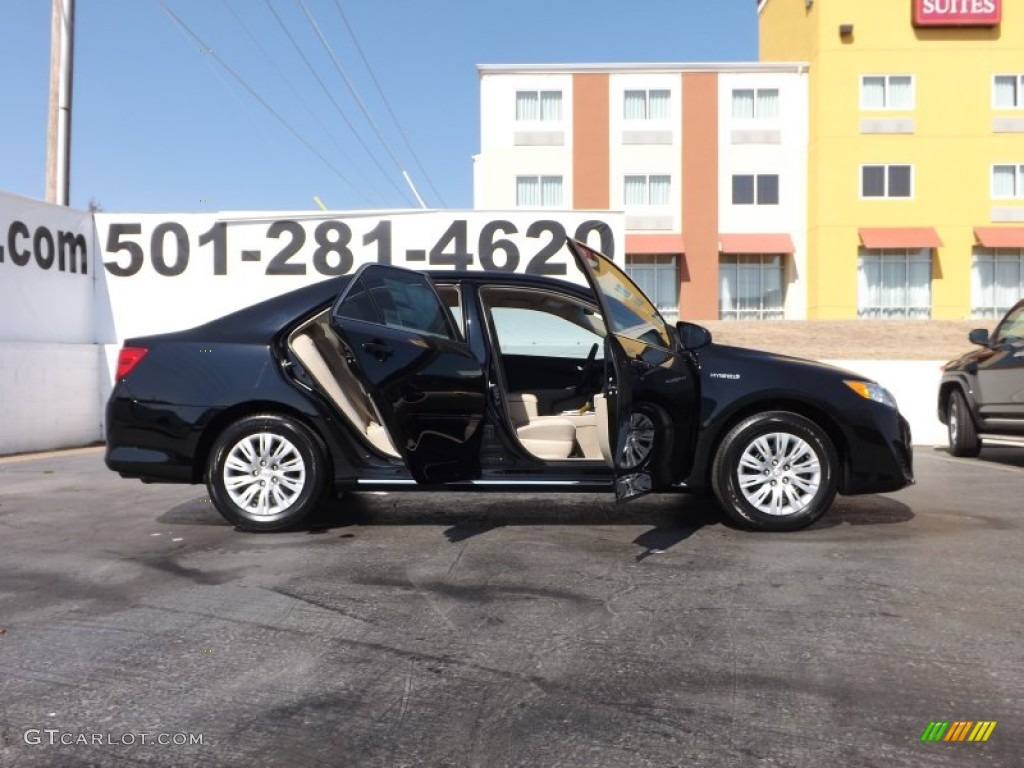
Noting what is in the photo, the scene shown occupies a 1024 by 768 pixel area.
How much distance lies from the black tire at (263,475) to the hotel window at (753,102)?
3222 cm

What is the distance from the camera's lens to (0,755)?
8.85 ft

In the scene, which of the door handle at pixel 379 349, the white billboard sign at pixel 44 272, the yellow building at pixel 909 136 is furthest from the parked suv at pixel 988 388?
the yellow building at pixel 909 136

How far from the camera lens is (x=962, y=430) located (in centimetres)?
1041

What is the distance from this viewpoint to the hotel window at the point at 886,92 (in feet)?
112

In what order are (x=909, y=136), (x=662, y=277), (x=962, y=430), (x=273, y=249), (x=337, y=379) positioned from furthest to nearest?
(x=662, y=277) < (x=909, y=136) < (x=273, y=249) < (x=962, y=430) < (x=337, y=379)

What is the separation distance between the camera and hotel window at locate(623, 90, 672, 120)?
115ft

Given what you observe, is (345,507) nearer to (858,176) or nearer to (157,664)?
(157,664)

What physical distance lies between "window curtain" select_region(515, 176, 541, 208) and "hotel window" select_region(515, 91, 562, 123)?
2116mm

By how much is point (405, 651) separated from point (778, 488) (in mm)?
2976

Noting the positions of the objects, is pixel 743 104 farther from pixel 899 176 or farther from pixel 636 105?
pixel 899 176

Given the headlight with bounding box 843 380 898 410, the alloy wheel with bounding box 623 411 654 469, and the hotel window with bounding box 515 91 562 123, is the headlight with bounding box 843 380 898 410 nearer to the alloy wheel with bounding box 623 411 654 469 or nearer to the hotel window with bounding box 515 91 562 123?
the alloy wheel with bounding box 623 411 654 469

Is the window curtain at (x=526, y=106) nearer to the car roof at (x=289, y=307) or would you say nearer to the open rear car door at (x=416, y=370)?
the car roof at (x=289, y=307)

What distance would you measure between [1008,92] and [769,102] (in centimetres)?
828

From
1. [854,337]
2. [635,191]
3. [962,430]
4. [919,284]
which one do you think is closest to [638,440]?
[962,430]
